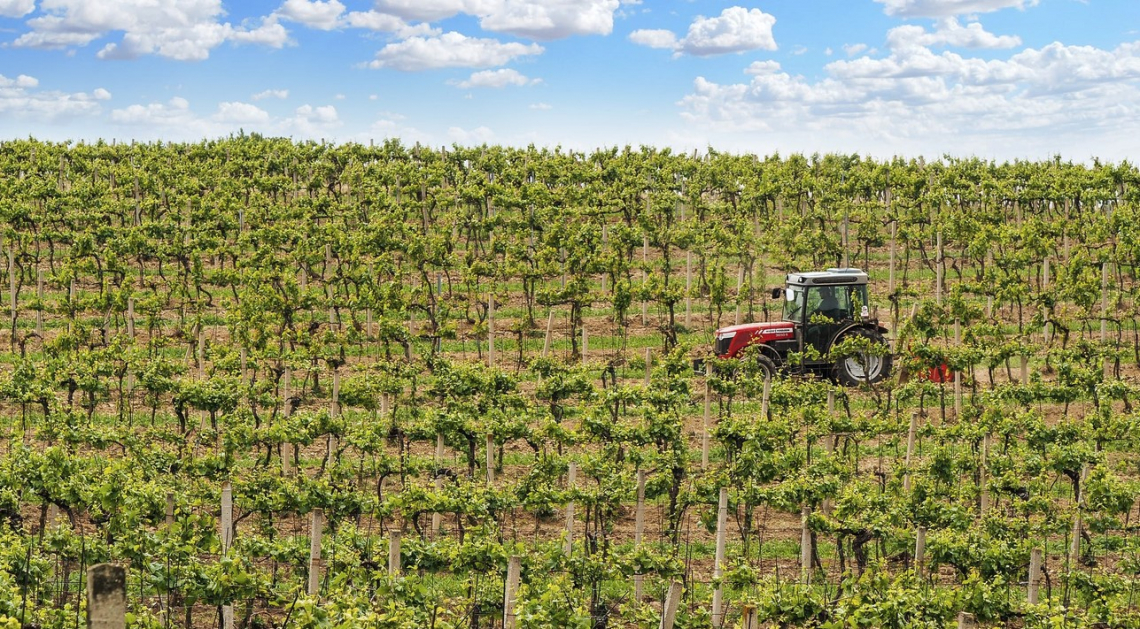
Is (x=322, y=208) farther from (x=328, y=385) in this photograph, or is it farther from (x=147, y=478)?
(x=147, y=478)

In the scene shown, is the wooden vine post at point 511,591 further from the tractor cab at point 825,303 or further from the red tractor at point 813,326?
the tractor cab at point 825,303

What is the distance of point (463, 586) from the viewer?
15.0 meters

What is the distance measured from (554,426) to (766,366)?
8608 mm

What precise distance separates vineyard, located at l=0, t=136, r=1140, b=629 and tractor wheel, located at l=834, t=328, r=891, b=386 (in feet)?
1.92

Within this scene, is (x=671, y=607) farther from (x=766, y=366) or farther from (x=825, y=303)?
(x=825, y=303)

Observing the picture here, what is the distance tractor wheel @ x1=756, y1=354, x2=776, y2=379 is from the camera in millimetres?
25969

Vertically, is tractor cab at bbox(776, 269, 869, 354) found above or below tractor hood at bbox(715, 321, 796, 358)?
above

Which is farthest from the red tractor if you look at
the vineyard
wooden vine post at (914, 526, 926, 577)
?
wooden vine post at (914, 526, 926, 577)

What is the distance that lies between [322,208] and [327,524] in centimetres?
2652

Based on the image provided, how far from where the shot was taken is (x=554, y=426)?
18.9 metres

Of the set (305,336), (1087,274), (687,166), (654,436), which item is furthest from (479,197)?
(654,436)

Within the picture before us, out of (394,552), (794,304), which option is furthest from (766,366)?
(394,552)

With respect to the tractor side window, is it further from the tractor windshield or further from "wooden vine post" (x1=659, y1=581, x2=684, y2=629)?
"wooden vine post" (x1=659, y1=581, x2=684, y2=629)

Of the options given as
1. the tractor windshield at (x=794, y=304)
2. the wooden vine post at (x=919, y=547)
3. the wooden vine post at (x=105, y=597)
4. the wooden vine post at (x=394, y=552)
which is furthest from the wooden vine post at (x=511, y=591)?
the tractor windshield at (x=794, y=304)
